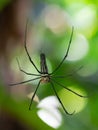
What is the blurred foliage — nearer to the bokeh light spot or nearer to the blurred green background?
the blurred green background

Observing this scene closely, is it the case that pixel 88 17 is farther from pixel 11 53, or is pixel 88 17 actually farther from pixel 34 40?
pixel 11 53

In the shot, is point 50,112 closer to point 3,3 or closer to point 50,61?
point 50,61

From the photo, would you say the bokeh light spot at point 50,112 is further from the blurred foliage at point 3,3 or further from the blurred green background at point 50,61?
the blurred foliage at point 3,3

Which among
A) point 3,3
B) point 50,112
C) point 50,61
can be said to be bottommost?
point 50,112

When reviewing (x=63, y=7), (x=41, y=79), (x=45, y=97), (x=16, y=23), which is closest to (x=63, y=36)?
(x=63, y=7)

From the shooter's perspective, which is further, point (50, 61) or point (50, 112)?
point (50, 61)

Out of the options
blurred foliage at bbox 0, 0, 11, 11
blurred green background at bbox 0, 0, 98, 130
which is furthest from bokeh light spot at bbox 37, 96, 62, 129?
blurred foliage at bbox 0, 0, 11, 11

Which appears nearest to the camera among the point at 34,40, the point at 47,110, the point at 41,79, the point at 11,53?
the point at 41,79

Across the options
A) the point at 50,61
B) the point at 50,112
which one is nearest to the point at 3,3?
the point at 50,61
